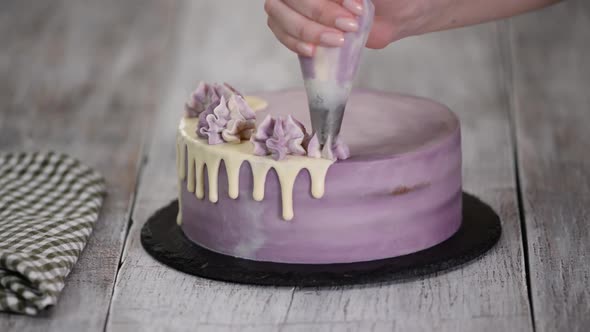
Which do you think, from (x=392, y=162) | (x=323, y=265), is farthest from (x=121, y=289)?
(x=392, y=162)

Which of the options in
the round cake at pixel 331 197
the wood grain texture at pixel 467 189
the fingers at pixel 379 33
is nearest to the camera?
the wood grain texture at pixel 467 189

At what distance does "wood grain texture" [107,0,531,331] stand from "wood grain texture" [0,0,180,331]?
0.06 meters

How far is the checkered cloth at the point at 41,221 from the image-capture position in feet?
5.91

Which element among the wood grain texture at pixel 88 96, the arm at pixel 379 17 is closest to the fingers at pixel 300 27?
the arm at pixel 379 17

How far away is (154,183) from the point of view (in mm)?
2506

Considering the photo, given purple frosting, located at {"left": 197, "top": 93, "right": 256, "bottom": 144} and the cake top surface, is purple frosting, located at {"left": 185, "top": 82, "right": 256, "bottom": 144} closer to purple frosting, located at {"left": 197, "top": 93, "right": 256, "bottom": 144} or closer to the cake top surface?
Answer: purple frosting, located at {"left": 197, "top": 93, "right": 256, "bottom": 144}

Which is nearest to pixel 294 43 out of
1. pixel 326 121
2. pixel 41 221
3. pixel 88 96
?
pixel 326 121

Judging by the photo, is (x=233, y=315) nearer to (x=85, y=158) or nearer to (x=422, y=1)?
(x=422, y=1)

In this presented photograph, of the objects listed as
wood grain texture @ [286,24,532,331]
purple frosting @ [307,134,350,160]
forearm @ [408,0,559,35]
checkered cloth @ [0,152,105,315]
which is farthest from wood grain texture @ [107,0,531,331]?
forearm @ [408,0,559,35]

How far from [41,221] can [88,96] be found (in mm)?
1267

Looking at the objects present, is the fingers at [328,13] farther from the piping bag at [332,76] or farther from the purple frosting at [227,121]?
the purple frosting at [227,121]

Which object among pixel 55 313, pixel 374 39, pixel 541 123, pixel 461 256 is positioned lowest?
pixel 541 123

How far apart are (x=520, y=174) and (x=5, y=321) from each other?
126cm

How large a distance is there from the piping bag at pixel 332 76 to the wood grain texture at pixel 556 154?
1.53ft
